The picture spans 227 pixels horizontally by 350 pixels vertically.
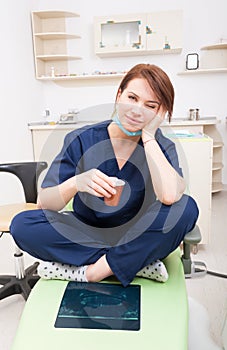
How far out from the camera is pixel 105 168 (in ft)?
3.73

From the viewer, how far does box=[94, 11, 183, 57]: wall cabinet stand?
3039mm

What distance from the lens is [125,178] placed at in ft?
3.69

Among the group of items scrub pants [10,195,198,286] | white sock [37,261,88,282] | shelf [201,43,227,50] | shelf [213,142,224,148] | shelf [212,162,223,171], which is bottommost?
shelf [212,162,223,171]

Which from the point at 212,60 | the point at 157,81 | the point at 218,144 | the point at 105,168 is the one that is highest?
the point at 212,60

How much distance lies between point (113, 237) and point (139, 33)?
2540 millimetres

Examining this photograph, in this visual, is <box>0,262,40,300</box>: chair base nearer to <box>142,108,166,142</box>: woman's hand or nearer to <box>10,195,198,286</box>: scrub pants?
<box>10,195,198,286</box>: scrub pants

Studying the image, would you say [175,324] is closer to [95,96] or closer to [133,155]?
[133,155]

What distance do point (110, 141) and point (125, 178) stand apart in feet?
0.48

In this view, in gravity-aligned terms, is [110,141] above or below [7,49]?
below

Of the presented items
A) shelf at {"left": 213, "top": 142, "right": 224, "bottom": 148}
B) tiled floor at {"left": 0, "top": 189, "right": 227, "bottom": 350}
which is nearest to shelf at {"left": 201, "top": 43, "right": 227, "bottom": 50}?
shelf at {"left": 213, "top": 142, "right": 224, "bottom": 148}

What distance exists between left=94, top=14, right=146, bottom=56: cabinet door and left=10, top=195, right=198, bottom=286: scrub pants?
243 cm

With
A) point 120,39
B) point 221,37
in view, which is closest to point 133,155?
point 120,39

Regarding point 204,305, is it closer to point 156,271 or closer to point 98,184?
point 156,271

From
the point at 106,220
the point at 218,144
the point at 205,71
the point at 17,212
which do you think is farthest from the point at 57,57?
the point at 106,220
